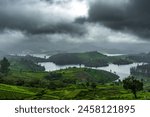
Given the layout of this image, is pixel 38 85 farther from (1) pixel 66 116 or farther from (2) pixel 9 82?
(1) pixel 66 116

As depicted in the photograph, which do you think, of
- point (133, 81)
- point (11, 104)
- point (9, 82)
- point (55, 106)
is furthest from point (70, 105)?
point (9, 82)

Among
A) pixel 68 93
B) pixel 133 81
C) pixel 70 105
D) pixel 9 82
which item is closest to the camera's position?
pixel 70 105

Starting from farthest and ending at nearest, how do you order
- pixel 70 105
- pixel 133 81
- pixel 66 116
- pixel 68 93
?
pixel 68 93 → pixel 133 81 → pixel 70 105 → pixel 66 116

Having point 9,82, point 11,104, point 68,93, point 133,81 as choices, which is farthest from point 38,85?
point 11,104

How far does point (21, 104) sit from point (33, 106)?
0.31m

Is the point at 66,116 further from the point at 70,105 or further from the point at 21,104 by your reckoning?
the point at 21,104

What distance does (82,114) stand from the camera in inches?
237

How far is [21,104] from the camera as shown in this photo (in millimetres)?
6508

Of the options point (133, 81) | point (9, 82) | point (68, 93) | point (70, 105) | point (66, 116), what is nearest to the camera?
point (66, 116)

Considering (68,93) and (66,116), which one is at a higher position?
(66,116)

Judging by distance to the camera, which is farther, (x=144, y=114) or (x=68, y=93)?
(x=68, y=93)

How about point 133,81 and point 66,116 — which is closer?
point 66,116

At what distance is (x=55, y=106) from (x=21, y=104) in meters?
0.77

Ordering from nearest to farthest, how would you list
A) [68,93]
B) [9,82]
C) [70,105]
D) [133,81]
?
[70,105] < [133,81] < [68,93] < [9,82]
